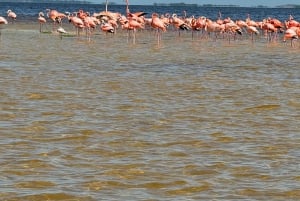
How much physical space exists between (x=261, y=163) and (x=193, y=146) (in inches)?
40.4

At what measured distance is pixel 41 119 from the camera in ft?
33.7

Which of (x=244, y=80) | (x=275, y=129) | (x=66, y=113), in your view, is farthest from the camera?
(x=244, y=80)

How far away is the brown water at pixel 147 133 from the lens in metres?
7.10

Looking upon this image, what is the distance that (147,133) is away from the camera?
31.4 feet

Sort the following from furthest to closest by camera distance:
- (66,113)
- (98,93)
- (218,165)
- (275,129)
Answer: (98,93) → (66,113) → (275,129) → (218,165)

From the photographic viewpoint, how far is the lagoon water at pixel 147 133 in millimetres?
7102

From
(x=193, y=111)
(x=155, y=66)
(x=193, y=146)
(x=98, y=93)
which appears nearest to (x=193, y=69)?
(x=155, y=66)

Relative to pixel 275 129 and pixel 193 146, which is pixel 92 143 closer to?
pixel 193 146

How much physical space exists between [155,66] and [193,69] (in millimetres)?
1008

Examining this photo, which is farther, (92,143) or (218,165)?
(92,143)

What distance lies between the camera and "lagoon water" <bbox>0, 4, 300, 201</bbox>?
280 inches

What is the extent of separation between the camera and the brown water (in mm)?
7102

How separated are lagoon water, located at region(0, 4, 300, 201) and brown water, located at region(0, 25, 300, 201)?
0.01 meters

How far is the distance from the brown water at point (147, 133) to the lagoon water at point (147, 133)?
14 mm
